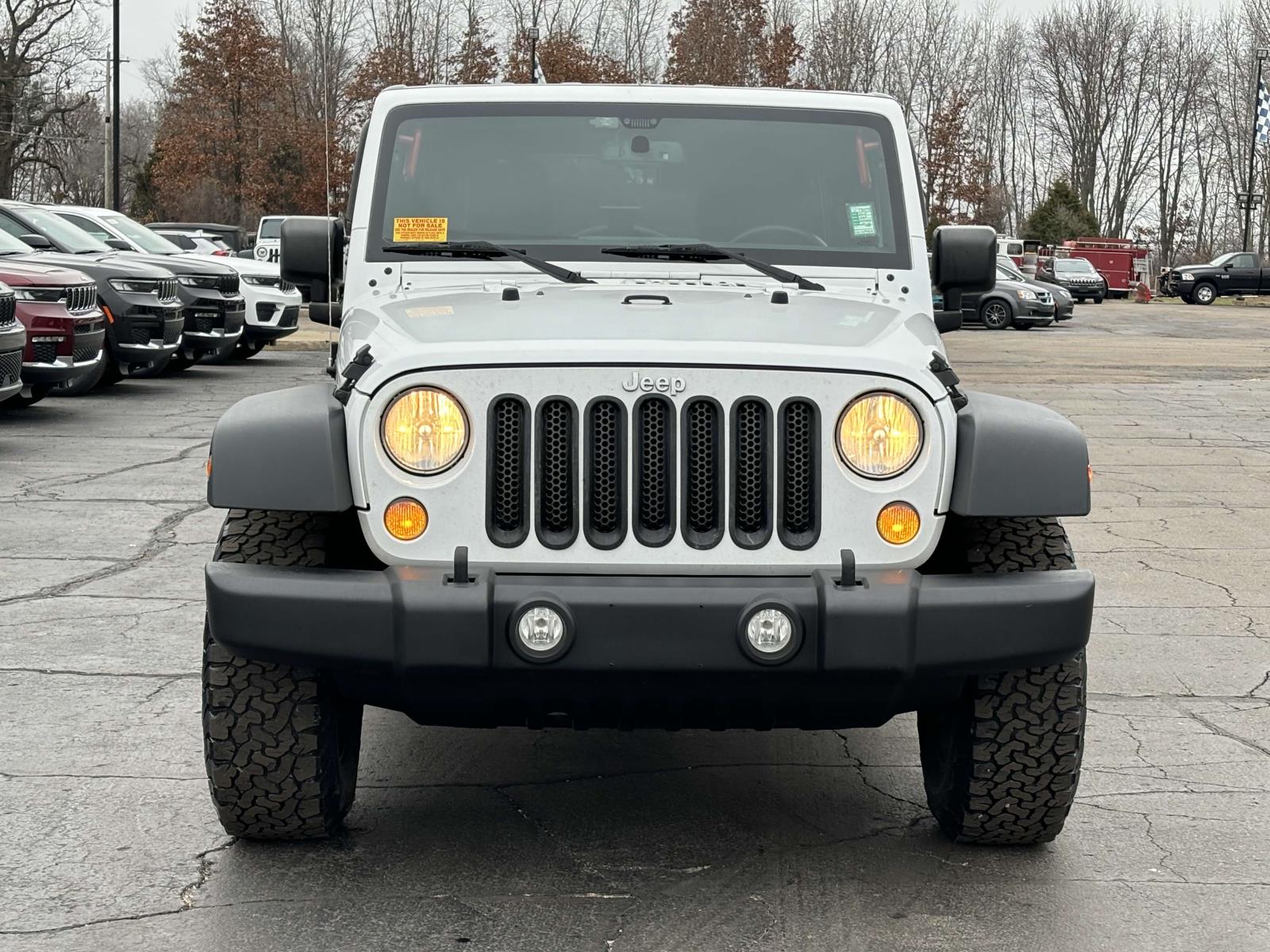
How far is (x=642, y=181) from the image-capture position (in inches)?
206

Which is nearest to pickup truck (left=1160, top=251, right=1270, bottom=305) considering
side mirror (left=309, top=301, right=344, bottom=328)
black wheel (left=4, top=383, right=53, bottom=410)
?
black wheel (left=4, top=383, right=53, bottom=410)

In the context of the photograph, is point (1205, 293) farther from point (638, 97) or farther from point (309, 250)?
point (309, 250)

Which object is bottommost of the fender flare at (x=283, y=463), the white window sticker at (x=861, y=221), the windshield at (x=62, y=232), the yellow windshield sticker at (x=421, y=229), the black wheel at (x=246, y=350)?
the black wheel at (x=246, y=350)

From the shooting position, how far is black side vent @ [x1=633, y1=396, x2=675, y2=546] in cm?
376

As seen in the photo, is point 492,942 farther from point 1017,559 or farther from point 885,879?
point 1017,559

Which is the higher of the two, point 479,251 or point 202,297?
point 479,251

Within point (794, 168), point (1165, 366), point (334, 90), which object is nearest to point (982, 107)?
point (334, 90)

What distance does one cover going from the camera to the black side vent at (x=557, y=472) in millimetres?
3756

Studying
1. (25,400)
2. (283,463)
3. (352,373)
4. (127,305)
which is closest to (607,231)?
(352,373)

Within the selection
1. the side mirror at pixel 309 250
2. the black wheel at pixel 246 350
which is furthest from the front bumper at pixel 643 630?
the black wheel at pixel 246 350

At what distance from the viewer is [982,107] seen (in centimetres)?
8862

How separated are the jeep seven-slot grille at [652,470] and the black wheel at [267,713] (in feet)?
1.81

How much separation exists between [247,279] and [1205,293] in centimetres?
3997

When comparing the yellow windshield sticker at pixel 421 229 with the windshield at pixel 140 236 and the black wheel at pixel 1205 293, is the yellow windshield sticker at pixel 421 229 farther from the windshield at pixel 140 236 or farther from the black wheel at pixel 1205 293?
the black wheel at pixel 1205 293
